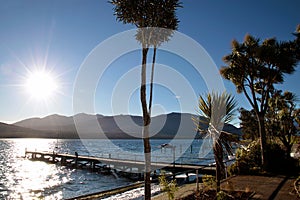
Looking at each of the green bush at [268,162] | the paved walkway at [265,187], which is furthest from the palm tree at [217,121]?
the green bush at [268,162]

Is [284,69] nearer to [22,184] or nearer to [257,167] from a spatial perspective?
[257,167]

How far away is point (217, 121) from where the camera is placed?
8.20 meters

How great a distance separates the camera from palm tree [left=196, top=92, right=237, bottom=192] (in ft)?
26.1

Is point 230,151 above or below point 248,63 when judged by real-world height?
below

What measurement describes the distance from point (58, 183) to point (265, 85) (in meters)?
24.3

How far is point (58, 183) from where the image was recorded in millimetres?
28531

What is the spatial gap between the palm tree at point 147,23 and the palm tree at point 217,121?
1.93 meters

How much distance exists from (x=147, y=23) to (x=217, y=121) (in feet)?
12.8

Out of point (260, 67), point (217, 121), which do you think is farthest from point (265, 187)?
point (260, 67)

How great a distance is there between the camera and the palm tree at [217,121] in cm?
795

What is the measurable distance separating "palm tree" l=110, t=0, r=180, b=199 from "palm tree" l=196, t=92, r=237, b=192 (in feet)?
6.33

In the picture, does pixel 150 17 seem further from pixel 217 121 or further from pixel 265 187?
pixel 265 187

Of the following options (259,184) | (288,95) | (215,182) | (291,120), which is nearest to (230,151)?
(215,182)

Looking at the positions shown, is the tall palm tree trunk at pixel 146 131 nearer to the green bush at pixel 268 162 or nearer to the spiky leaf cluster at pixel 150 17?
the spiky leaf cluster at pixel 150 17
